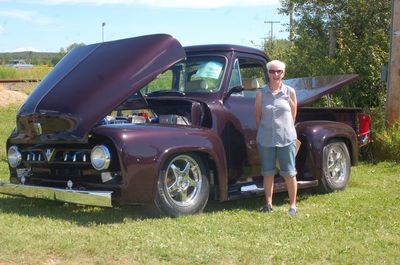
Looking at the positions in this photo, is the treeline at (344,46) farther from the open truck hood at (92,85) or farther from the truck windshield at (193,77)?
the open truck hood at (92,85)

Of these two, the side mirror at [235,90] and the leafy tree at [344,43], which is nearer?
the side mirror at [235,90]

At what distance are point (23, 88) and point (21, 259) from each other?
28.6 metres


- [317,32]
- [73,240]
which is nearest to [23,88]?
[317,32]

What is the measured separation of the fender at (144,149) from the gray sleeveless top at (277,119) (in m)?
0.78

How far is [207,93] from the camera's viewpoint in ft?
24.2

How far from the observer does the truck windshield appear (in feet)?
24.6

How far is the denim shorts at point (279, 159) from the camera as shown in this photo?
7.02m

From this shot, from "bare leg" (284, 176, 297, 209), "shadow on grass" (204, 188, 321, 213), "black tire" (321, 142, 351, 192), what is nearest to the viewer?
"bare leg" (284, 176, 297, 209)

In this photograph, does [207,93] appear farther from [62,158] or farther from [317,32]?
[317,32]

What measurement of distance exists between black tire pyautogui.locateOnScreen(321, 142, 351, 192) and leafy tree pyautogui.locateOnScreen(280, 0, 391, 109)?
14.4 feet

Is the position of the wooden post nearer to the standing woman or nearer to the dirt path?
the standing woman

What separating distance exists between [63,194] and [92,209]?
0.95m

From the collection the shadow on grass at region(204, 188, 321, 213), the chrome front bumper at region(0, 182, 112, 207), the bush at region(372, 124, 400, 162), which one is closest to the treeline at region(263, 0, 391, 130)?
the bush at region(372, 124, 400, 162)

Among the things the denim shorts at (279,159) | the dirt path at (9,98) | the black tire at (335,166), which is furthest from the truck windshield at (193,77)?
the dirt path at (9,98)
